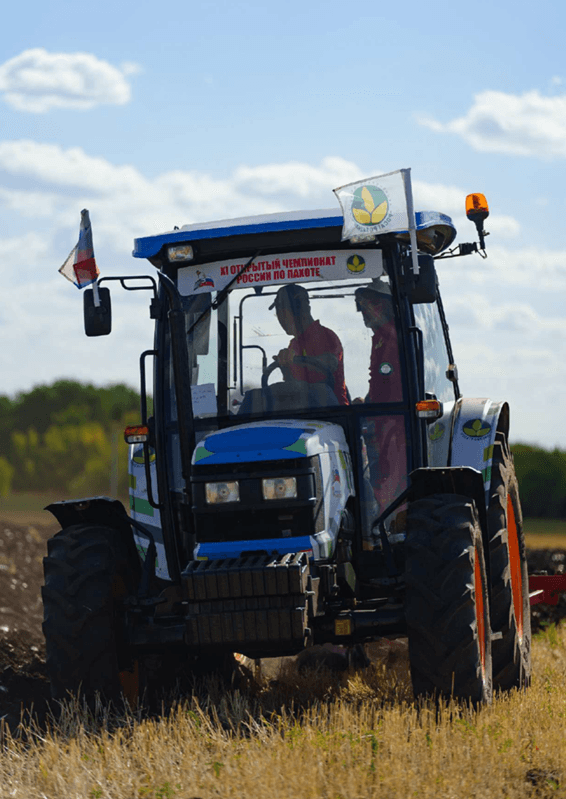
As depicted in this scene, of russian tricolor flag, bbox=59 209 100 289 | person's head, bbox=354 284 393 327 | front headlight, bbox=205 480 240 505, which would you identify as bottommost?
front headlight, bbox=205 480 240 505

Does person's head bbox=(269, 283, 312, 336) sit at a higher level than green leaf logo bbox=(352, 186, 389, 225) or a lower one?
lower

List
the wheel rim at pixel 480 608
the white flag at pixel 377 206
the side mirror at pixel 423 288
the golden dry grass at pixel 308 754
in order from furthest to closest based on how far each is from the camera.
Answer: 1. the white flag at pixel 377 206
2. the side mirror at pixel 423 288
3. the wheel rim at pixel 480 608
4. the golden dry grass at pixel 308 754

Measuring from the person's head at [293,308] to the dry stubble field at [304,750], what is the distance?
85.4 inches

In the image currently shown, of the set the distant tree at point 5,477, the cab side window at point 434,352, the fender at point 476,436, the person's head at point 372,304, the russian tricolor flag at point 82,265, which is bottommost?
the distant tree at point 5,477

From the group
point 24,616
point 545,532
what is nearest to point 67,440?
point 545,532

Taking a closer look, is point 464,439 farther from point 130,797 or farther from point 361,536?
point 130,797

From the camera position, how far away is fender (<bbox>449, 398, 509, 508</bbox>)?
7.48 m

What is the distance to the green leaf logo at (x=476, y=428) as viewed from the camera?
7605mm

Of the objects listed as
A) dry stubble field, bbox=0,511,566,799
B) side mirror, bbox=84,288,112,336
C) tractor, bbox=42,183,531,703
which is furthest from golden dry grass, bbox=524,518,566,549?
side mirror, bbox=84,288,112,336

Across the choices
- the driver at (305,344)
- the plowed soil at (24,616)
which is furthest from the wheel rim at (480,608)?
the plowed soil at (24,616)

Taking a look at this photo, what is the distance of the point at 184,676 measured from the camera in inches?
325

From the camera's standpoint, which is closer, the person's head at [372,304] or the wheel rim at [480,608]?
the wheel rim at [480,608]

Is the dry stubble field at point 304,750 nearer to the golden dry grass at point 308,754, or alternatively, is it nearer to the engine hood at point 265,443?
the golden dry grass at point 308,754

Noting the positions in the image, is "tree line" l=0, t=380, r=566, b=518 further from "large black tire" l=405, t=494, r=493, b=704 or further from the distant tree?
"large black tire" l=405, t=494, r=493, b=704
